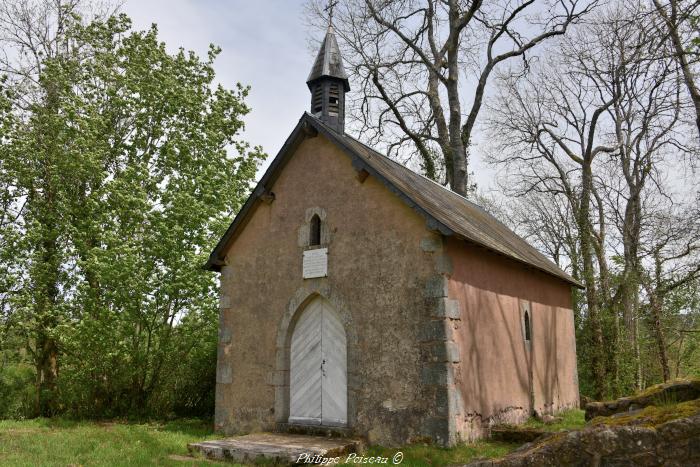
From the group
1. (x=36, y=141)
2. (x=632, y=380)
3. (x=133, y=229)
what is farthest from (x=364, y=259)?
(x=632, y=380)

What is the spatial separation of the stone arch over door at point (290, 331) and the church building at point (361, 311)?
24 mm

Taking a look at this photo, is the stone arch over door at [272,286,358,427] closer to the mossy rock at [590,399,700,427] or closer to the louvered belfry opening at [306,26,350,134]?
the louvered belfry opening at [306,26,350,134]

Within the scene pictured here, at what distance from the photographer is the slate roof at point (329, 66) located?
13.8 metres

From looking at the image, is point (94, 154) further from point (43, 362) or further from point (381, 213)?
point (381, 213)

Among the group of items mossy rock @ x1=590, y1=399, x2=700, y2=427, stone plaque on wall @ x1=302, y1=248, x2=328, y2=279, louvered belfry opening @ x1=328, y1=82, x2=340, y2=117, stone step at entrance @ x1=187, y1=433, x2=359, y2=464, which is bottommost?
stone step at entrance @ x1=187, y1=433, x2=359, y2=464

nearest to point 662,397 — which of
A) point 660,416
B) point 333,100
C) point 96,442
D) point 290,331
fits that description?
point 660,416

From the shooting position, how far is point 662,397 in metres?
7.99

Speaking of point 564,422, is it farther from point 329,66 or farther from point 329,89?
point 329,66

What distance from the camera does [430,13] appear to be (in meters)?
22.7

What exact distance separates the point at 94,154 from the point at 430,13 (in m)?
14.2

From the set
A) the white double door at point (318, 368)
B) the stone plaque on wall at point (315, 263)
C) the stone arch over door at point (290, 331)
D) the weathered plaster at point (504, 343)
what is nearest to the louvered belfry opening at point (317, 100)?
the stone plaque on wall at point (315, 263)

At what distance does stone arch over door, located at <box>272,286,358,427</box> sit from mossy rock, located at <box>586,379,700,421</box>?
177 inches

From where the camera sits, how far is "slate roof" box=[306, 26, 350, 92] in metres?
13.8

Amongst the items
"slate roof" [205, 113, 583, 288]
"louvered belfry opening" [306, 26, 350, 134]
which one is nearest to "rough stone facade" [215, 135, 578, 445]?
"slate roof" [205, 113, 583, 288]
